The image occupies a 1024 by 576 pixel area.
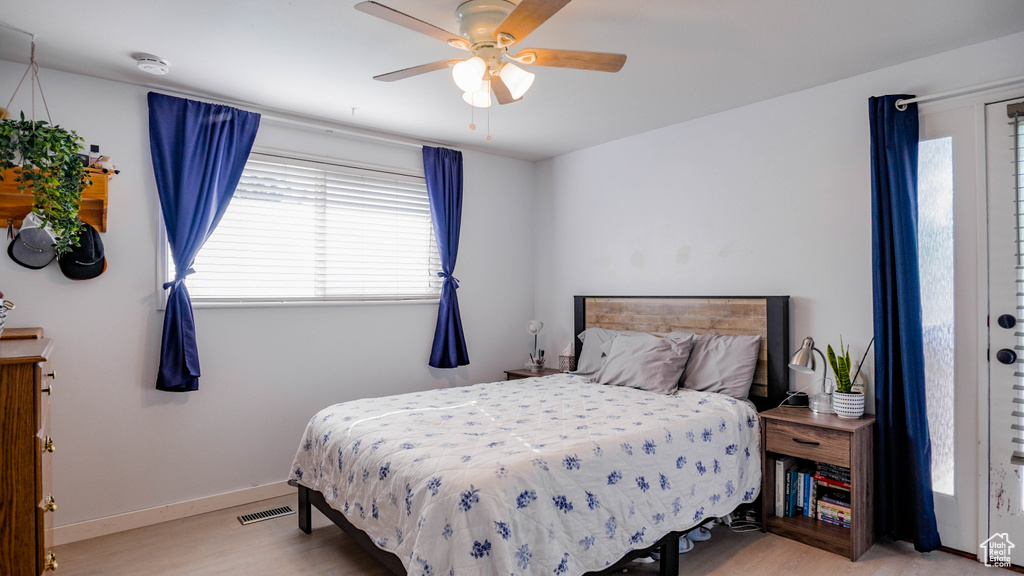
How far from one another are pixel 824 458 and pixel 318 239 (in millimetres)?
3339

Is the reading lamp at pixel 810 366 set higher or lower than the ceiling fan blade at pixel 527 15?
lower

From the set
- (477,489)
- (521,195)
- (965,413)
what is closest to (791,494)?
(965,413)

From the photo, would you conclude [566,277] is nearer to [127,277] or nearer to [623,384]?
[623,384]

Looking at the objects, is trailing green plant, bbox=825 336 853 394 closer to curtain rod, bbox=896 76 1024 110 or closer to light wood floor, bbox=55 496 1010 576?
light wood floor, bbox=55 496 1010 576

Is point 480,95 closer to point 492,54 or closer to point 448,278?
point 492,54

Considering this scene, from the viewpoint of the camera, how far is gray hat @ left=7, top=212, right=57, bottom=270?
284cm

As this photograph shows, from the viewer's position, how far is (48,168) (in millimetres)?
2465

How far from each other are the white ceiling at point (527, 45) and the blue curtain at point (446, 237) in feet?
2.52

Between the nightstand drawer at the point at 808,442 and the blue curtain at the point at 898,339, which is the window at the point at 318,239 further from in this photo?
the blue curtain at the point at 898,339

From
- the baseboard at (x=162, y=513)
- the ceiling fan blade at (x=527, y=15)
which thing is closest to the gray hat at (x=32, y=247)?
the baseboard at (x=162, y=513)

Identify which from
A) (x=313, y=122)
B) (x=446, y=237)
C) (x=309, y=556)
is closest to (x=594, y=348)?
(x=446, y=237)

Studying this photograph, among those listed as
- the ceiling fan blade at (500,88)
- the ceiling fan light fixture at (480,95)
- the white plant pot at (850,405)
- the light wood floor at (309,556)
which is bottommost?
the light wood floor at (309,556)

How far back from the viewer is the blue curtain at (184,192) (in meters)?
3.23

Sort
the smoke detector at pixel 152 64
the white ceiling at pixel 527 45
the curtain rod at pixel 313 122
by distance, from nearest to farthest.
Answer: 1. the white ceiling at pixel 527 45
2. the smoke detector at pixel 152 64
3. the curtain rod at pixel 313 122
